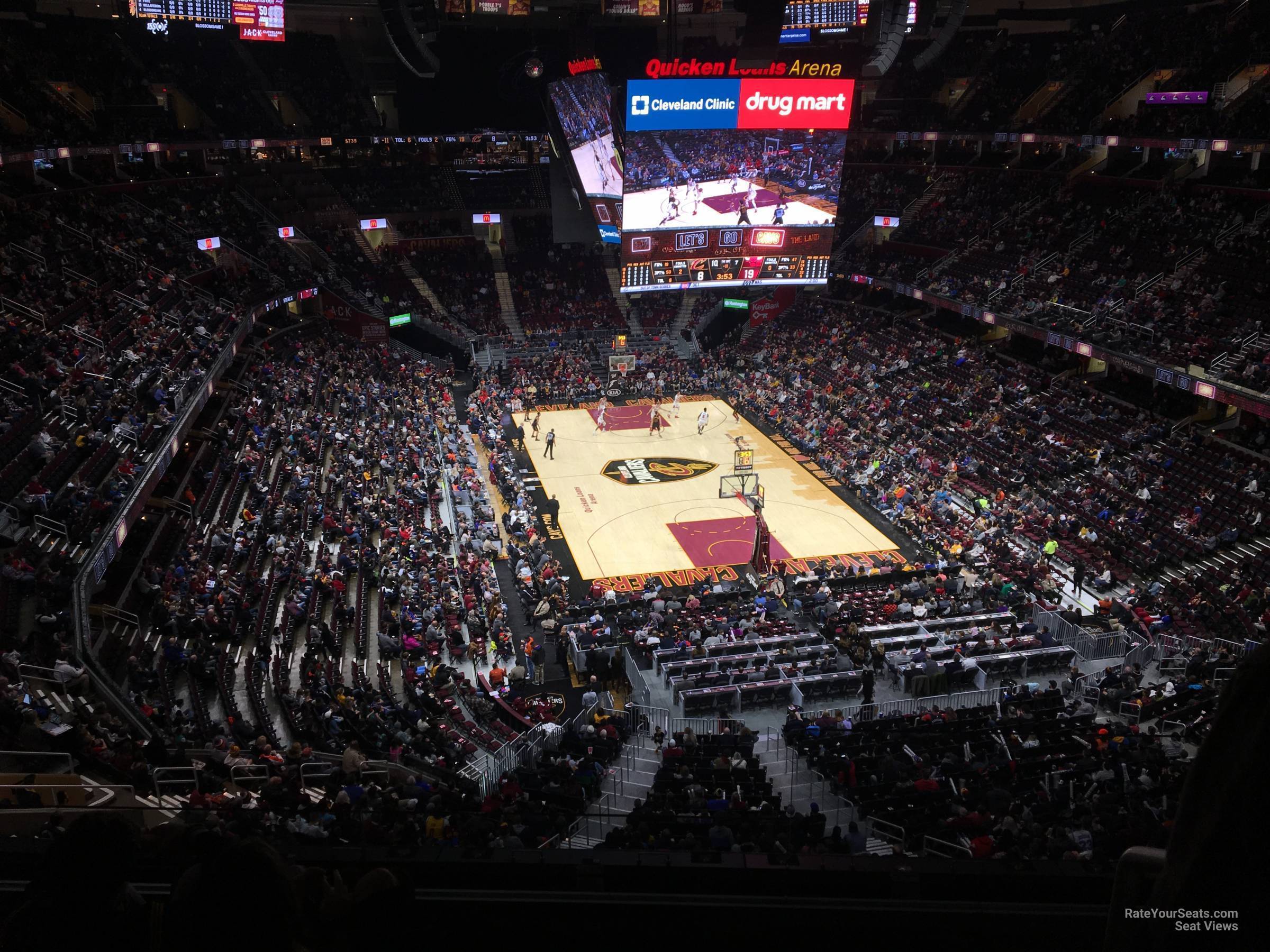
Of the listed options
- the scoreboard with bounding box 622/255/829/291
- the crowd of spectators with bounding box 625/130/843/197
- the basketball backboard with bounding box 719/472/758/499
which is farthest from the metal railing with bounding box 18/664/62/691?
the crowd of spectators with bounding box 625/130/843/197

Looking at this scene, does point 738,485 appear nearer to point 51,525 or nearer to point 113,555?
point 113,555

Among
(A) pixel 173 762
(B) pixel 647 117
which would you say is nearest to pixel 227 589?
(A) pixel 173 762

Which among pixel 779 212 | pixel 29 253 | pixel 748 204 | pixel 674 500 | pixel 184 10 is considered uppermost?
pixel 184 10

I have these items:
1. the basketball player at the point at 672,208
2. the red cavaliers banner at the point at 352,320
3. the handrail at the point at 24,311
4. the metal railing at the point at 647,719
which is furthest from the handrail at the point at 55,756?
the red cavaliers banner at the point at 352,320

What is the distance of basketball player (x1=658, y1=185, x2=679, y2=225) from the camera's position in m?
36.8

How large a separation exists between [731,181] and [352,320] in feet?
72.9

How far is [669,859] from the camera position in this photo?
4.70m

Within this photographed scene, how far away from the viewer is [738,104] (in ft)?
118

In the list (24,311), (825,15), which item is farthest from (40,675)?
(825,15)

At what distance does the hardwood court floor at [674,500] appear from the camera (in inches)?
1160

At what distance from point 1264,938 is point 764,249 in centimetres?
3857

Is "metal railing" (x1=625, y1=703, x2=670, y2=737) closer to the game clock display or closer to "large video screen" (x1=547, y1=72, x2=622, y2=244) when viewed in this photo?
the game clock display

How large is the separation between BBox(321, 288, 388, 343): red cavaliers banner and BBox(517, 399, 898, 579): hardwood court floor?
11.8 metres

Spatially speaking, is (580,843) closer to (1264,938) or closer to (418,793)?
(418,793)
